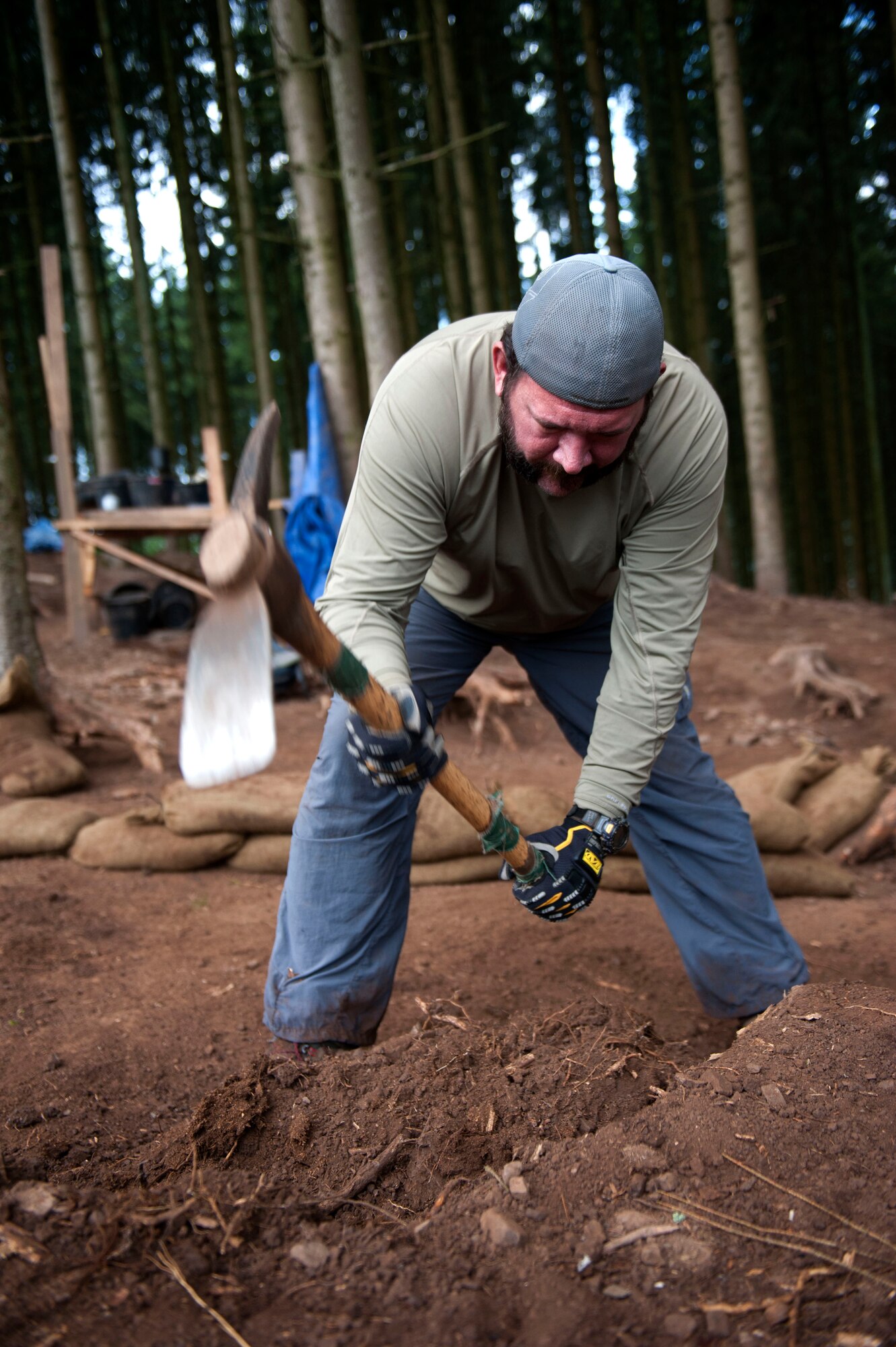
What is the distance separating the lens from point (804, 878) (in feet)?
11.4

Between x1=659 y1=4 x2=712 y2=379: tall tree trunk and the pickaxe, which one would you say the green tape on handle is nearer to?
the pickaxe

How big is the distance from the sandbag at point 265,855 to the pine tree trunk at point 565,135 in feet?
27.0

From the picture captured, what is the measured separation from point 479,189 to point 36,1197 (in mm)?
12616

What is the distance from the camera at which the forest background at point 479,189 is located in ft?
25.0

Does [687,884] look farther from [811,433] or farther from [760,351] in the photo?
[811,433]

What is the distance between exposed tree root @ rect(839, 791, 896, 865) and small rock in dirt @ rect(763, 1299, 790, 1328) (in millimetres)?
2825

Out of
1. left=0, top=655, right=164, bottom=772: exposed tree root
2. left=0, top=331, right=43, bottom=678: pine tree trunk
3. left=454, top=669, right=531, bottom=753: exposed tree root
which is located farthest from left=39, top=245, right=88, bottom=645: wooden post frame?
left=454, top=669, right=531, bottom=753: exposed tree root

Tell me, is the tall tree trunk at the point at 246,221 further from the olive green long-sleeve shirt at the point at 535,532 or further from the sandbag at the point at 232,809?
the olive green long-sleeve shirt at the point at 535,532

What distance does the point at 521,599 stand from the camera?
87.2 inches

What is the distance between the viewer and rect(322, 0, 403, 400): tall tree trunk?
229 inches

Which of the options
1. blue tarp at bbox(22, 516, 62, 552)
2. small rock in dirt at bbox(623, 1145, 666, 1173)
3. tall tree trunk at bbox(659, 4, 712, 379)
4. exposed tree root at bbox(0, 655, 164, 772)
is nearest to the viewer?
small rock in dirt at bbox(623, 1145, 666, 1173)

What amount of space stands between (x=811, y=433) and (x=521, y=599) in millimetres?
14651

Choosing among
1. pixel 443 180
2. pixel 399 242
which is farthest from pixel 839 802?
pixel 399 242

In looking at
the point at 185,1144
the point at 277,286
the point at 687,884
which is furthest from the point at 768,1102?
the point at 277,286
